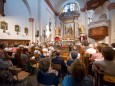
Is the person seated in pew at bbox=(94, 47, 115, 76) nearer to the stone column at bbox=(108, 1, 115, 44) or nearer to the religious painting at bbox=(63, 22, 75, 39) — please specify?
the stone column at bbox=(108, 1, 115, 44)

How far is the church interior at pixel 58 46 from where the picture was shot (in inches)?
102

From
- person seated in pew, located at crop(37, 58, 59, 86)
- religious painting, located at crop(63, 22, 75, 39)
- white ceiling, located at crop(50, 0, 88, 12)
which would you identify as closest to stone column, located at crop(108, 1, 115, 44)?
person seated in pew, located at crop(37, 58, 59, 86)

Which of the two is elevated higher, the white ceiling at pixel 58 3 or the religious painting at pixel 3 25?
the white ceiling at pixel 58 3

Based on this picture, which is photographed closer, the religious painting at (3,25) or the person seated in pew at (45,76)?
the person seated in pew at (45,76)

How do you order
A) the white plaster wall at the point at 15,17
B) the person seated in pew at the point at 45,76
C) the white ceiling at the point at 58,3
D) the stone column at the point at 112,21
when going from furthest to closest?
the white ceiling at the point at 58,3
the stone column at the point at 112,21
the white plaster wall at the point at 15,17
the person seated in pew at the point at 45,76

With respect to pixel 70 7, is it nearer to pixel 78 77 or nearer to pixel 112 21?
pixel 112 21

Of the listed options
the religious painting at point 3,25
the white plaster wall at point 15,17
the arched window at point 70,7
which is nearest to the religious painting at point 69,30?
the arched window at point 70,7

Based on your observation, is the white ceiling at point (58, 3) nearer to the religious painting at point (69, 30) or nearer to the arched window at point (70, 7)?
the arched window at point (70, 7)

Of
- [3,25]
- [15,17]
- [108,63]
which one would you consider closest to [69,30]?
[15,17]

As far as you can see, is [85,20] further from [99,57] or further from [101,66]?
[101,66]

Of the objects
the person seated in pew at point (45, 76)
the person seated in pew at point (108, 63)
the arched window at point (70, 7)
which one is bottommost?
the person seated in pew at point (45, 76)

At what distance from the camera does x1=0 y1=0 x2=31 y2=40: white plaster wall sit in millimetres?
8773

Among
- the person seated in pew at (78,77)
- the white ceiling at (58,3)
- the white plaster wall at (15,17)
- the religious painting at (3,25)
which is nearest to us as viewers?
the person seated in pew at (78,77)

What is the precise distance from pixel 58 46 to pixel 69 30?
22.2 ft
